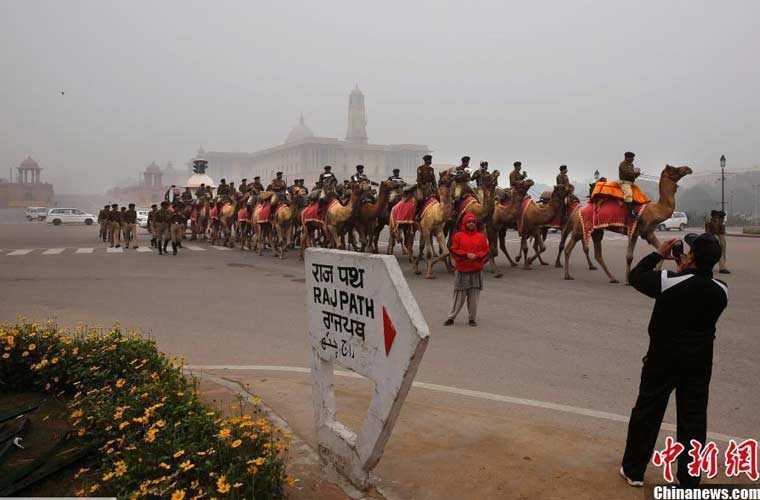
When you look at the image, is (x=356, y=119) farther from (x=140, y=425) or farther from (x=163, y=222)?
(x=140, y=425)

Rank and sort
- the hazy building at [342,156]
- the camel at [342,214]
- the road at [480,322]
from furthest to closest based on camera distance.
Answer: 1. the hazy building at [342,156]
2. the camel at [342,214]
3. the road at [480,322]

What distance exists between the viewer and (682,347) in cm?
400

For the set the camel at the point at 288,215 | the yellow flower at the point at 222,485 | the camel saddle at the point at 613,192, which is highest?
the camel saddle at the point at 613,192

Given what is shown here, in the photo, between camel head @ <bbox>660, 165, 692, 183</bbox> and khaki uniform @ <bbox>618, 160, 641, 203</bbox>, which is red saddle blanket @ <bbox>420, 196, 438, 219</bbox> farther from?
camel head @ <bbox>660, 165, 692, 183</bbox>

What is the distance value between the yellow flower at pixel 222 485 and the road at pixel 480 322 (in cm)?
326

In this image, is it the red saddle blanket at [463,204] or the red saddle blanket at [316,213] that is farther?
the red saddle blanket at [316,213]

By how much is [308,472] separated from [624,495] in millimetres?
2148

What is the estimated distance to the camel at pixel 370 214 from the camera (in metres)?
18.0

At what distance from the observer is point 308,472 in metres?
4.38

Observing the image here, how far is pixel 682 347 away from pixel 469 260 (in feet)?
17.5

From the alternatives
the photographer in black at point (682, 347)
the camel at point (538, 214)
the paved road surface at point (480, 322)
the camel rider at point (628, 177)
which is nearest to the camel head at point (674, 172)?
the camel rider at point (628, 177)

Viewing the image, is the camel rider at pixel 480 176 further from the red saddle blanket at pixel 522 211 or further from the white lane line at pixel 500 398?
the white lane line at pixel 500 398

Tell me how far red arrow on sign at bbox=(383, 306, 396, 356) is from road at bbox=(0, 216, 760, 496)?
8.52 feet

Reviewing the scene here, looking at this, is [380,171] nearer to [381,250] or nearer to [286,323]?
[381,250]
